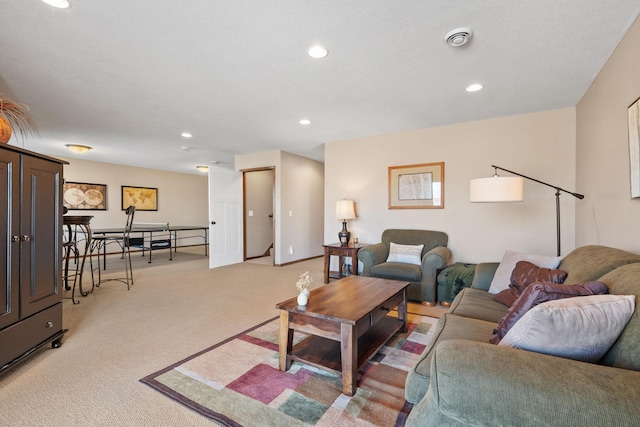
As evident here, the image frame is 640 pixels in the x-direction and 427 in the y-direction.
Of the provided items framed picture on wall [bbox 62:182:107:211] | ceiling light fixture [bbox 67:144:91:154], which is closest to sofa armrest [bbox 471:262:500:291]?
ceiling light fixture [bbox 67:144:91:154]

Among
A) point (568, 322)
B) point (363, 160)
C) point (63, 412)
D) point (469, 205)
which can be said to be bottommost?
point (63, 412)

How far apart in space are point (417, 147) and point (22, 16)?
4.19 metres

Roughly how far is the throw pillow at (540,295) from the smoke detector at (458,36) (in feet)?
5.58

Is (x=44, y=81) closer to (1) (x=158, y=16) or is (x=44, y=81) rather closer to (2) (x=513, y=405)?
(1) (x=158, y=16)

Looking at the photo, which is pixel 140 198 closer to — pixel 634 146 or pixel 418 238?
pixel 418 238

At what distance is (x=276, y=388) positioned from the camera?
175 cm

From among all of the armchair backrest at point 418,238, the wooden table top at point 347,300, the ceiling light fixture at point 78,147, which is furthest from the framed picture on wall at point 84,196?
the wooden table top at point 347,300

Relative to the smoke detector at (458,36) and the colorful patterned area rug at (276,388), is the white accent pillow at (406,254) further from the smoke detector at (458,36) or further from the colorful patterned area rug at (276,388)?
the smoke detector at (458,36)

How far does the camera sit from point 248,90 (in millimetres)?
2969

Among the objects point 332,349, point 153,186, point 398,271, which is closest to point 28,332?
point 332,349

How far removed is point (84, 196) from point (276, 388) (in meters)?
7.55

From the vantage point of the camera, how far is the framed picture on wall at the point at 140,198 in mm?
7676

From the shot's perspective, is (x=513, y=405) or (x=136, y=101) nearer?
(x=513, y=405)

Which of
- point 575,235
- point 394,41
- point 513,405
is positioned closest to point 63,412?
point 513,405
